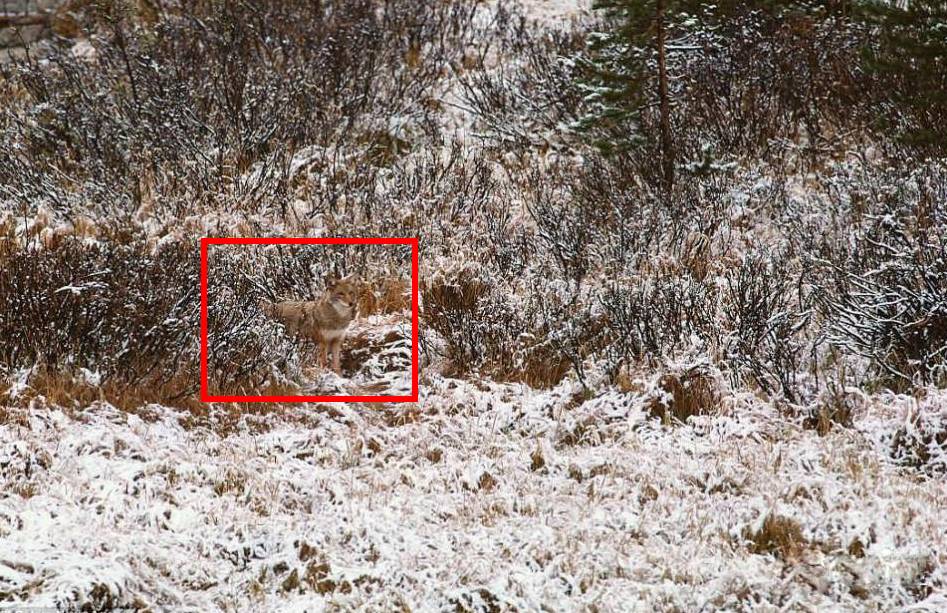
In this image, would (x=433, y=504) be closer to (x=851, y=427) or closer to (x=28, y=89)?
(x=851, y=427)

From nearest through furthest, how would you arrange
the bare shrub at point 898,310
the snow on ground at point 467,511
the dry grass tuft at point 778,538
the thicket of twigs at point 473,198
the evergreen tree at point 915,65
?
the snow on ground at point 467,511 → the dry grass tuft at point 778,538 → the bare shrub at point 898,310 → the thicket of twigs at point 473,198 → the evergreen tree at point 915,65

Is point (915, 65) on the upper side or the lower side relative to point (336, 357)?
upper

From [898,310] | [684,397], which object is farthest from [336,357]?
[898,310]

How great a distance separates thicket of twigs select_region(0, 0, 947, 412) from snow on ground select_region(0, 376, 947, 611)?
0.73 m

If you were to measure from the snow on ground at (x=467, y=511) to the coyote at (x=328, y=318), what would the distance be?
99cm

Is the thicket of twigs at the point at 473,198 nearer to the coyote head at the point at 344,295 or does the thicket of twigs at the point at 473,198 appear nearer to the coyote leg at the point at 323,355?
the coyote leg at the point at 323,355

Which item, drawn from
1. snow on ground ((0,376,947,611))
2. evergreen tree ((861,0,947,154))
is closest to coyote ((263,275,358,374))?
snow on ground ((0,376,947,611))

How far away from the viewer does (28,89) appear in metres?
13.0

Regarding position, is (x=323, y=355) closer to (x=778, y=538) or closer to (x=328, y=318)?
(x=328, y=318)

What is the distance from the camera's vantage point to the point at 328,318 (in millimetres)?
7531

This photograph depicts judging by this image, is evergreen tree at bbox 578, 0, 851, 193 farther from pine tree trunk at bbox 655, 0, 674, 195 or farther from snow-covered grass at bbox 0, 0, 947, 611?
snow-covered grass at bbox 0, 0, 947, 611

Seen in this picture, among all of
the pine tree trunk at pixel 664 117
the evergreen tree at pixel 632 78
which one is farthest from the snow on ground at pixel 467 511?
the evergreen tree at pixel 632 78

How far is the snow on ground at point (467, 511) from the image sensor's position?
4.70 meters

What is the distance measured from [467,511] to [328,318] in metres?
2.59
